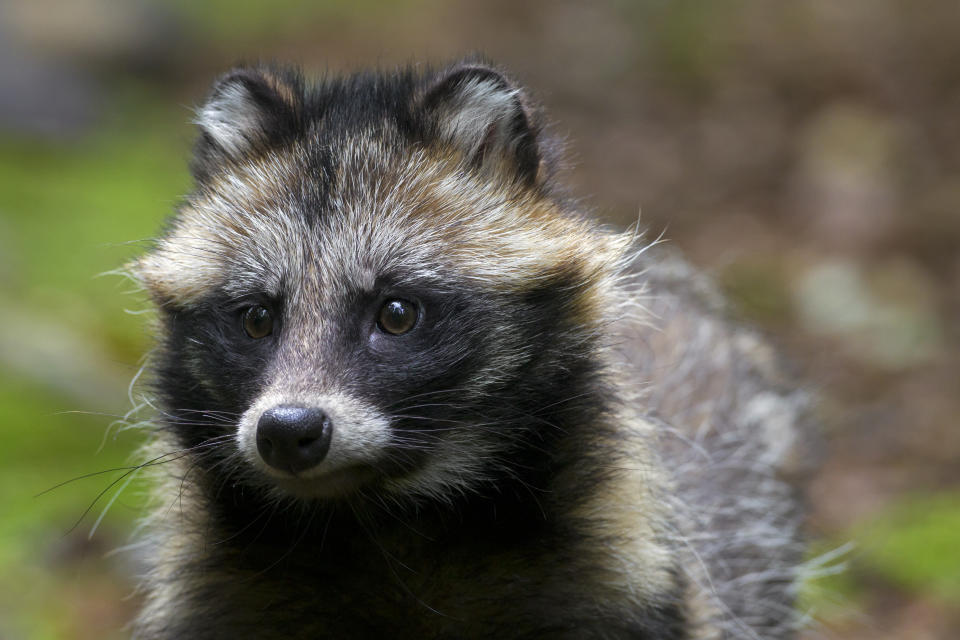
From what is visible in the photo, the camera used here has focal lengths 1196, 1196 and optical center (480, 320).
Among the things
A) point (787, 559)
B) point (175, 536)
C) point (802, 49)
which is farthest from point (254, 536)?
point (802, 49)

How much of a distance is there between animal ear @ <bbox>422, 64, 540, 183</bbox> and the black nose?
1407 millimetres

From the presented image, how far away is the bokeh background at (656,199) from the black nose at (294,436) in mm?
1653

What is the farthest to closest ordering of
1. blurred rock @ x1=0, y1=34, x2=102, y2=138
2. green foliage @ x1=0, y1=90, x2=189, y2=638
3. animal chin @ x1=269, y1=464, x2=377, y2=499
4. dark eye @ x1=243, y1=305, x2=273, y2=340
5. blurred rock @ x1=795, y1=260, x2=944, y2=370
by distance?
1. blurred rock @ x1=0, y1=34, x2=102, y2=138
2. blurred rock @ x1=795, y1=260, x2=944, y2=370
3. green foliage @ x1=0, y1=90, x2=189, y2=638
4. dark eye @ x1=243, y1=305, x2=273, y2=340
5. animal chin @ x1=269, y1=464, x2=377, y2=499

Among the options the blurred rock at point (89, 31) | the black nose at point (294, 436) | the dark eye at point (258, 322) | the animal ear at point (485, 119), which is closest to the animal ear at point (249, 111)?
the animal ear at point (485, 119)

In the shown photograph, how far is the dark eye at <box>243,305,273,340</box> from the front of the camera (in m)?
4.51

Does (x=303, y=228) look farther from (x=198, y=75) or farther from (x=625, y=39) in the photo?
(x=198, y=75)

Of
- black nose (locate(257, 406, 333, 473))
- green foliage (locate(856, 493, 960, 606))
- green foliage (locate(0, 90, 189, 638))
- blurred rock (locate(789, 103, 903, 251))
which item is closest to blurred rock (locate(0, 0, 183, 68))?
green foliage (locate(0, 90, 189, 638))

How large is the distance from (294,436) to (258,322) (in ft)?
2.33

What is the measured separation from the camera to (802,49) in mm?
16656

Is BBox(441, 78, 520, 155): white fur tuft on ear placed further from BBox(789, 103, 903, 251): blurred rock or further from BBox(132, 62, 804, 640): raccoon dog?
BBox(789, 103, 903, 251): blurred rock

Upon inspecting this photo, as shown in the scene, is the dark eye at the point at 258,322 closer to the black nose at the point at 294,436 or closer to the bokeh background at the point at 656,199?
the black nose at the point at 294,436

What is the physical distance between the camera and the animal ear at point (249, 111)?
488 centimetres

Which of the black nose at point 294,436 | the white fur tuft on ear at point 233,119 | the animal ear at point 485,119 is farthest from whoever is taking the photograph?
the white fur tuft on ear at point 233,119

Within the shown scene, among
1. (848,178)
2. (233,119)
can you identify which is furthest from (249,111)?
(848,178)
